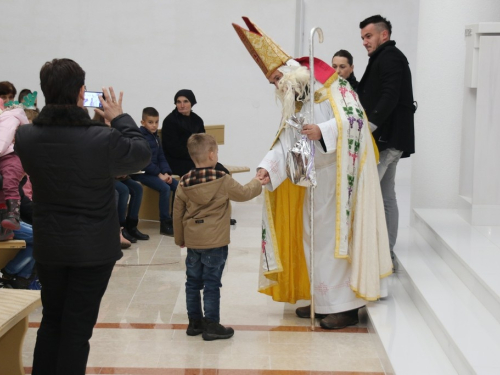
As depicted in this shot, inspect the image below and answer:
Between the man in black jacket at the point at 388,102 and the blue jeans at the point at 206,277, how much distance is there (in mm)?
1284

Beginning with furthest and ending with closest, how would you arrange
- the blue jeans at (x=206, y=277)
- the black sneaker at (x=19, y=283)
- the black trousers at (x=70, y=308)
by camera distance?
the black sneaker at (x=19, y=283) → the blue jeans at (x=206, y=277) → the black trousers at (x=70, y=308)

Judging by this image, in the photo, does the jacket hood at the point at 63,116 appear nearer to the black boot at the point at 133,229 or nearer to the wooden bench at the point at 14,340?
the wooden bench at the point at 14,340

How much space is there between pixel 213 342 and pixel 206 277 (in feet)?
1.17

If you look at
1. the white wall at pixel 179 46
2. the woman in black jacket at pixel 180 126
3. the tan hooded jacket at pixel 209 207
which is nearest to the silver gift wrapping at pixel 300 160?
the tan hooded jacket at pixel 209 207

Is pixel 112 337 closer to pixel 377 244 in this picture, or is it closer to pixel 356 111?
pixel 377 244

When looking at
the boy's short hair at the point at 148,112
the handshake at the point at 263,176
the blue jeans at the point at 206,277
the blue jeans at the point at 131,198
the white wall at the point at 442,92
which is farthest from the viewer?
the boy's short hair at the point at 148,112

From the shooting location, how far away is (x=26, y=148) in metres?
2.86

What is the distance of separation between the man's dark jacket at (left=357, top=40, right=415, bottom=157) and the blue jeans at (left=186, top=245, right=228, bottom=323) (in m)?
1.30

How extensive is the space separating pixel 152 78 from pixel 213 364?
573 cm

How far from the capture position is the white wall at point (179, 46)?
902cm

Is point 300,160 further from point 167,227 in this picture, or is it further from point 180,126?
point 180,126

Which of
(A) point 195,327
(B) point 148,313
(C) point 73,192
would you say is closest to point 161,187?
(B) point 148,313

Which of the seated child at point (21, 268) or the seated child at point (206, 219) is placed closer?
the seated child at point (206, 219)

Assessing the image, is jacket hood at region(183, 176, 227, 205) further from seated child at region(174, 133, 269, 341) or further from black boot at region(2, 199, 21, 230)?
black boot at region(2, 199, 21, 230)
